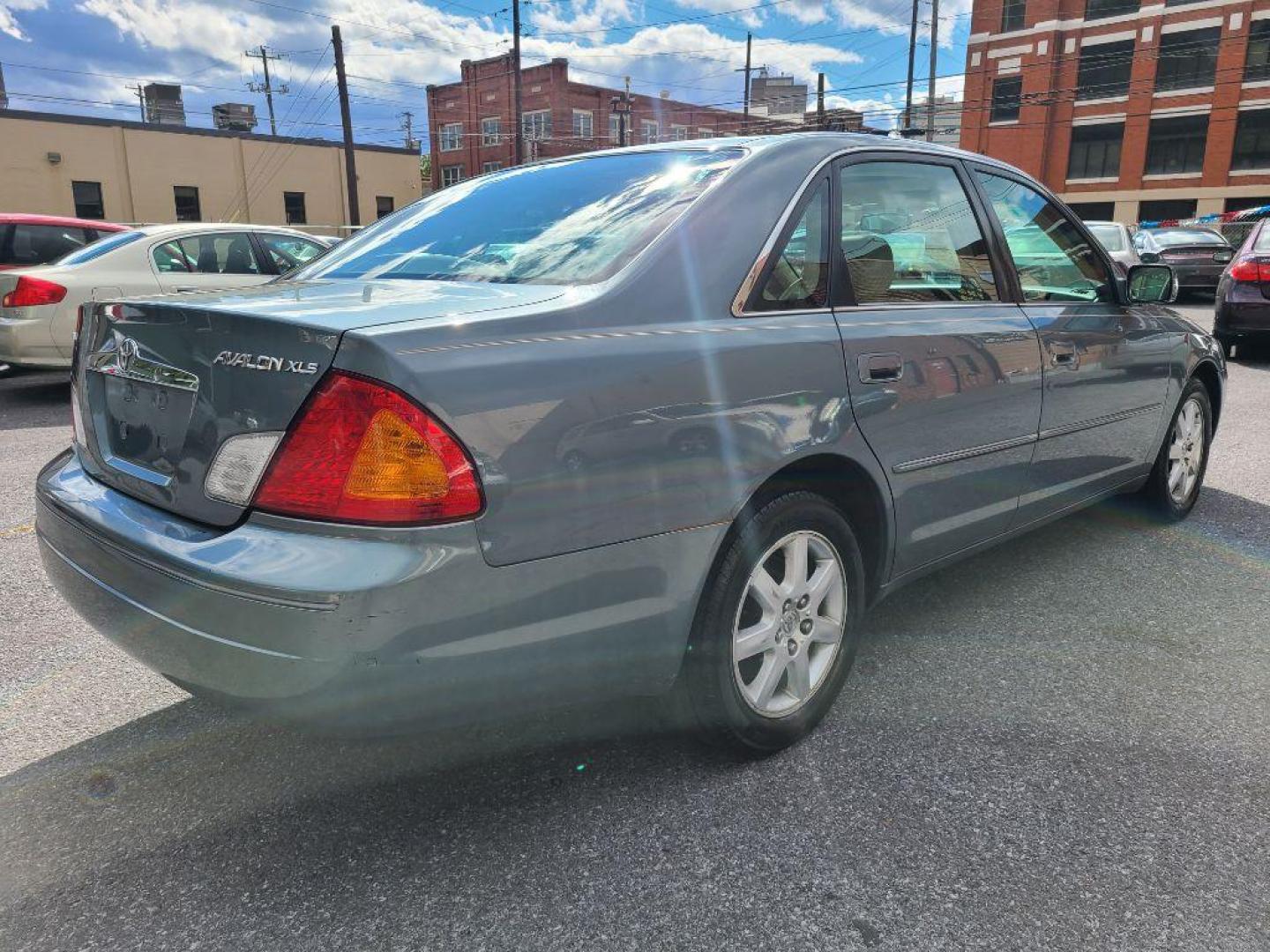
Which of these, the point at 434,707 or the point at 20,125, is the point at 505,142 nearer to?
the point at 20,125

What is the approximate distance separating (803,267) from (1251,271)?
8908 mm

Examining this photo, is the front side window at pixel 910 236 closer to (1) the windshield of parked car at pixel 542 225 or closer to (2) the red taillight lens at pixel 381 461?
(1) the windshield of parked car at pixel 542 225

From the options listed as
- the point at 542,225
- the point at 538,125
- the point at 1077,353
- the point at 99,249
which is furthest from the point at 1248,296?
the point at 538,125

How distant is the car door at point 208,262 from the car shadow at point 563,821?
6.17 meters

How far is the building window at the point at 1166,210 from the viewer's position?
1575 inches

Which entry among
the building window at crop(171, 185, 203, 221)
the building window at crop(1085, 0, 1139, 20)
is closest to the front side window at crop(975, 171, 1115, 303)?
the building window at crop(171, 185, 203, 221)

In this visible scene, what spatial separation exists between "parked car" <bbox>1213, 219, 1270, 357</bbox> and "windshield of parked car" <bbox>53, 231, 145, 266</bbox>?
10304mm

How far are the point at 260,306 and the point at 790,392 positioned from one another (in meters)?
1.22

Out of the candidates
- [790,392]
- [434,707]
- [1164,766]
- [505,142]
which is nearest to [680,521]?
[790,392]

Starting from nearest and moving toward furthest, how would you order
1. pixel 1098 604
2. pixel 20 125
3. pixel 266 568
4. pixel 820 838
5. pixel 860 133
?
1. pixel 266 568
2. pixel 820 838
3. pixel 860 133
4. pixel 1098 604
5. pixel 20 125

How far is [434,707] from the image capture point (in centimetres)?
184

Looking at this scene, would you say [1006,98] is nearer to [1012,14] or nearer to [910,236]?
[1012,14]

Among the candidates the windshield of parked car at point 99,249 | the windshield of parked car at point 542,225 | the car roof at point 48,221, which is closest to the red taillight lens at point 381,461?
the windshield of parked car at point 542,225

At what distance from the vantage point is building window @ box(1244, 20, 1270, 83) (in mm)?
37469
